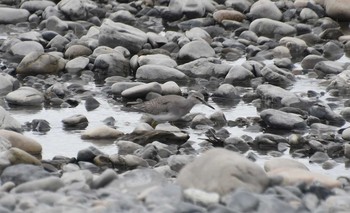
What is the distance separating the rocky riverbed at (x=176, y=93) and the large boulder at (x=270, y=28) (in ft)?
0.08

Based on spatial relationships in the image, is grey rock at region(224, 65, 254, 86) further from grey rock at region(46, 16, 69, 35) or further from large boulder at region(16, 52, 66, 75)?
grey rock at region(46, 16, 69, 35)

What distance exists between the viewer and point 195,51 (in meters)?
15.2

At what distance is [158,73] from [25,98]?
7.18ft

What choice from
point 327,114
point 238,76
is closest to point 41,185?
point 327,114

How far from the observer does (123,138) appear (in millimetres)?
10961

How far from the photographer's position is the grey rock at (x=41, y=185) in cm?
746

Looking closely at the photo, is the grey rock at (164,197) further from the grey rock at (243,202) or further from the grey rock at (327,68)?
the grey rock at (327,68)

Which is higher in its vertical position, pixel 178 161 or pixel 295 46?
pixel 178 161

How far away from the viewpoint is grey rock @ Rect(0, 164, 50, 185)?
7.99m

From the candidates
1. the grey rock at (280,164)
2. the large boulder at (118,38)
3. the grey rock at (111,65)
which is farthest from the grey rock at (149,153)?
the large boulder at (118,38)

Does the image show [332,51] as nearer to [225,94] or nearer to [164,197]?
[225,94]

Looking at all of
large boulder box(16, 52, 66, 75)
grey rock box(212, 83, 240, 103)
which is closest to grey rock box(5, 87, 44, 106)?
large boulder box(16, 52, 66, 75)

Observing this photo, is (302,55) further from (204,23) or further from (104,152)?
(104,152)

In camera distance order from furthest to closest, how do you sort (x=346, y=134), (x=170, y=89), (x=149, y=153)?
1. (x=170, y=89)
2. (x=346, y=134)
3. (x=149, y=153)
